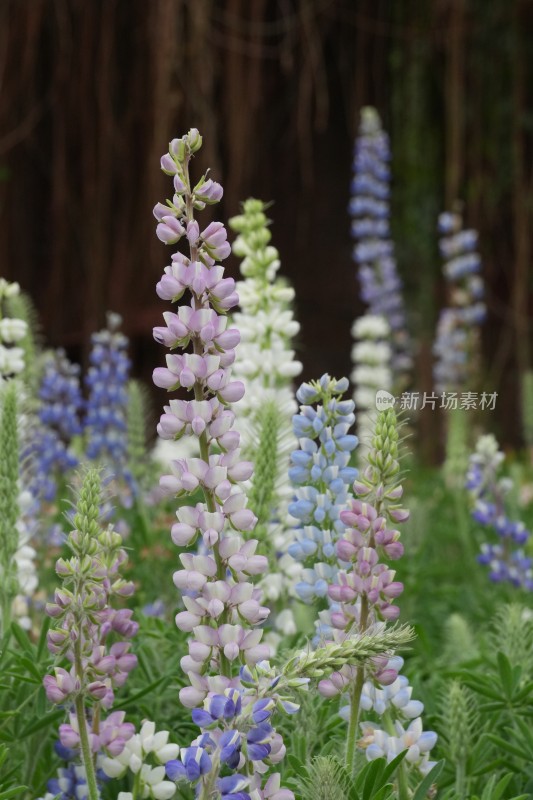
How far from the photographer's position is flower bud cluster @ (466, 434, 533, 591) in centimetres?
211

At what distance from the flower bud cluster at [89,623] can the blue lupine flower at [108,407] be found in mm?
1406

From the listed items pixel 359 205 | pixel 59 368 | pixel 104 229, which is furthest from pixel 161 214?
pixel 104 229

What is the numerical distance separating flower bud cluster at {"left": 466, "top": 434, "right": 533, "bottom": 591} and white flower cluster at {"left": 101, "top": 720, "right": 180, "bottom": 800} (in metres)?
1.29

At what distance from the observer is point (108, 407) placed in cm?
→ 241

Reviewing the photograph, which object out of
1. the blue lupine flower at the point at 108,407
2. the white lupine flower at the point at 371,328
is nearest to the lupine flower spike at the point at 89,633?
the blue lupine flower at the point at 108,407

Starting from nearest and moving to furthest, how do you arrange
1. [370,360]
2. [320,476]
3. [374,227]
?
[320,476] < [370,360] < [374,227]

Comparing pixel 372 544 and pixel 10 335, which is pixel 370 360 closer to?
pixel 10 335

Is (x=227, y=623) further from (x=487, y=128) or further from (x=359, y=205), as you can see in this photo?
(x=487, y=128)

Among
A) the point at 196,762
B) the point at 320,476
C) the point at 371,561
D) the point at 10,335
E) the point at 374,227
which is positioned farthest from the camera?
the point at 374,227

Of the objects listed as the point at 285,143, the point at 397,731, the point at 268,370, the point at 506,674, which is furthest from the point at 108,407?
the point at 285,143

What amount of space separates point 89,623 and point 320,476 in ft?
1.05

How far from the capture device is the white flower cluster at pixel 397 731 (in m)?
0.90

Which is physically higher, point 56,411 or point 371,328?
point 371,328

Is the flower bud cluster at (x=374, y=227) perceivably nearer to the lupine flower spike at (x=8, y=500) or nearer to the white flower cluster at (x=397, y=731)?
the lupine flower spike at (x=8, y=500)
